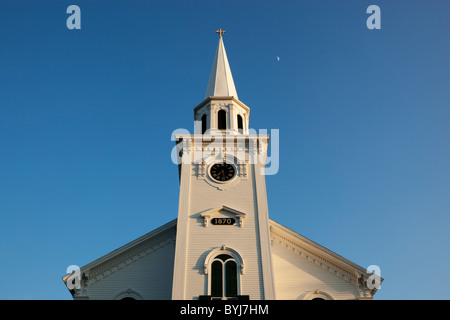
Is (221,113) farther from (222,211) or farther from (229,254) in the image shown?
(229,254)

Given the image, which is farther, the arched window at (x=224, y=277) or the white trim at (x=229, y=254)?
the white trim at (x=229, y=254)

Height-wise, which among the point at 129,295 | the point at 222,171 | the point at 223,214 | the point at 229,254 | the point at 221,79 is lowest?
the point at 129,295

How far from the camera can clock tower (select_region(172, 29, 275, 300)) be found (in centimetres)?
2177

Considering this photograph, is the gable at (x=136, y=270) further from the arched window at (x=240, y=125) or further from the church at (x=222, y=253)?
the arched window at (x=240, y=125)

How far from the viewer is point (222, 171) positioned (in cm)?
2602

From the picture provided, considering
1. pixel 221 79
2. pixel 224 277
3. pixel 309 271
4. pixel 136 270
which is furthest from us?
pixel 221 79

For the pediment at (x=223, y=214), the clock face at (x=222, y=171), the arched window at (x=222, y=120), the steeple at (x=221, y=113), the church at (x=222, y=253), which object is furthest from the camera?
the arched window at (x=222, y=120)

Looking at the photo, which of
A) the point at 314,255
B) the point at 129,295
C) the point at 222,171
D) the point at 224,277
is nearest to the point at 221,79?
the point at 222,171

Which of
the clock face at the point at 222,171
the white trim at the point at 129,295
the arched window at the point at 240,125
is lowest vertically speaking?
the white trim at the point at 129,295

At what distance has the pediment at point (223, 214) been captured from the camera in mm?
23797

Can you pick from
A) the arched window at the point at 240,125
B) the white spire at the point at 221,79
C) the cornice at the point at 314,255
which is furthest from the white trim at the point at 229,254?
the white spire at the point at 221,79

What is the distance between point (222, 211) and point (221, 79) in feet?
41.5

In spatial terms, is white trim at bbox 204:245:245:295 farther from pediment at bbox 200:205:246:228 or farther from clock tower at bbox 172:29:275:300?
pediment at bbox 200:205:246:228

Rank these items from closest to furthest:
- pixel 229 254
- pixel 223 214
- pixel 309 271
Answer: pixel 229 254 < pixel 223 214 < pixel 309 271
